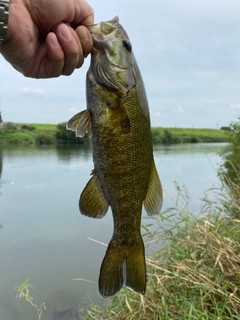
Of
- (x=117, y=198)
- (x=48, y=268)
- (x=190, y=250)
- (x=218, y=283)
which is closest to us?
(x=117, y=198)

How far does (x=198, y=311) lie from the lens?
2.98 metres

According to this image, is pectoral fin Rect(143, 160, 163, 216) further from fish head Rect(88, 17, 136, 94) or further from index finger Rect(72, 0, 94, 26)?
index finger Rect(72, 0, 94, 26)

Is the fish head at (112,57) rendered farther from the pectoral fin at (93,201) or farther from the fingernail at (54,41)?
the pectoral fin at (93,201)

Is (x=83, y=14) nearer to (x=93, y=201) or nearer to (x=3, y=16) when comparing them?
(x=3, y=16)

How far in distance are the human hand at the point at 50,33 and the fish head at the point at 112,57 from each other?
0.07 meters

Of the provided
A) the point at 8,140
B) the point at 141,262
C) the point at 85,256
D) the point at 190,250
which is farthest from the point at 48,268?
the point at 8,140

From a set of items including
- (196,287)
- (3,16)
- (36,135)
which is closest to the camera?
(3,16)

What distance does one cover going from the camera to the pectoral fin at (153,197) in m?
1.86

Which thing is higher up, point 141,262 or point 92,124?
point 92,124

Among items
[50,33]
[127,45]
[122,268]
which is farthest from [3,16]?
[122,268]

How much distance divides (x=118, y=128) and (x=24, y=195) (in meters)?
12.8

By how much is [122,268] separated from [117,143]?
69 cm

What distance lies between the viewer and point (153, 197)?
1879 mm

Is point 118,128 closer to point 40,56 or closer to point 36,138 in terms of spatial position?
point 40,56
